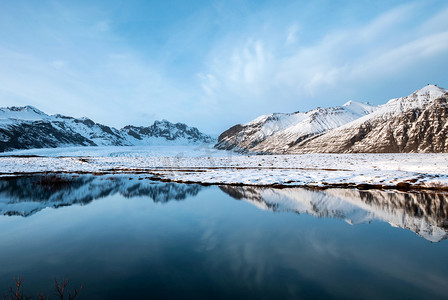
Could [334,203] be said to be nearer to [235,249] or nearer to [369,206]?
[369,206]

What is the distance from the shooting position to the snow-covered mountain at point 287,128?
12406 centimetres

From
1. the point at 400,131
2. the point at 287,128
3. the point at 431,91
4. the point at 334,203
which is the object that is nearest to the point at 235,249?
the point at 334,203

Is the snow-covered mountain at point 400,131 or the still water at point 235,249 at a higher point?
the snow-covered mountain at point 400,131

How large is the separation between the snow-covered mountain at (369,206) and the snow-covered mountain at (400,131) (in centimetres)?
7490

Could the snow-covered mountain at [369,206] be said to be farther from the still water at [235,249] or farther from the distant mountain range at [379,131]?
the distant mountain range at [379,131]

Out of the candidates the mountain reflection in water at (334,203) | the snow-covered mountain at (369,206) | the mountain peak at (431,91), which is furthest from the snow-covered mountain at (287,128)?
the mountain reflection in water at (334,203)

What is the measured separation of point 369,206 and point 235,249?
405 inches

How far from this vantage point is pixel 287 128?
468 ft

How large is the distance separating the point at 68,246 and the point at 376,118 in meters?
117

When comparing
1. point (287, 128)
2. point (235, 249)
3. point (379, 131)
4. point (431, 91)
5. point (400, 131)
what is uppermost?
point (431, 91)

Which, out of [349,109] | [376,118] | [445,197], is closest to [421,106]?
[376,118]

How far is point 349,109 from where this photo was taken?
486 feet

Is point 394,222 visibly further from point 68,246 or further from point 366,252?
point 68,246

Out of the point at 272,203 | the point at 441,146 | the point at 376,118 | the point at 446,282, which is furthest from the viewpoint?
the point at 376,118
